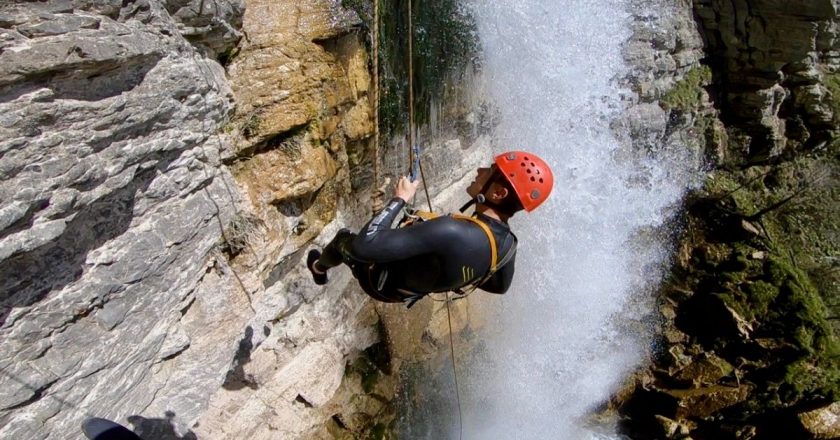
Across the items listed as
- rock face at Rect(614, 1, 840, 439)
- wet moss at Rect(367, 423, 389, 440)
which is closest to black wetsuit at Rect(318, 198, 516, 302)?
wet moss at Rect(367, 423, 389, 440)

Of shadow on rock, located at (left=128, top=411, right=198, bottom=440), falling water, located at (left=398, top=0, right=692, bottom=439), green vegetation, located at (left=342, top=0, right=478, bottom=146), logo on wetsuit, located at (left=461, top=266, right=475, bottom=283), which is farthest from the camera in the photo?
falling water, located at (left=398, top=0, right=692, bottom=439)

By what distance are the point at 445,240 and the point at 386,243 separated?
0.34 metres

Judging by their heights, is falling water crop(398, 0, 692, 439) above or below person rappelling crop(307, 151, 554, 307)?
below

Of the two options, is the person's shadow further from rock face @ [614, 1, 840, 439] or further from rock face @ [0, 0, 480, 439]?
rock face @ [614, 1, 840, 439]

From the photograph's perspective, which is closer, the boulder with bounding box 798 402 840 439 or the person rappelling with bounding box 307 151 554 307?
the person rappelling with bounding box 307 151 554 307

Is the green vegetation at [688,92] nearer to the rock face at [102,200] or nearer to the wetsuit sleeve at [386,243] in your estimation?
the wetsuit sleeve at [386,243]

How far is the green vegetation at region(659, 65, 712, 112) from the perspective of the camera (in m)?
11.3

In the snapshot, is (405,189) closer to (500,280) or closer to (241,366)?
(500,280)

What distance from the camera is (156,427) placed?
3920 mm

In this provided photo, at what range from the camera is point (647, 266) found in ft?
36.4

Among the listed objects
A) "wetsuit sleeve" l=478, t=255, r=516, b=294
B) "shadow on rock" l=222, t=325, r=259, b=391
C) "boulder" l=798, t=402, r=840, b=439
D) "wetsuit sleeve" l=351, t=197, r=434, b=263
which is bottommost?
"boulder" l=798, t=402, r=840, b=439

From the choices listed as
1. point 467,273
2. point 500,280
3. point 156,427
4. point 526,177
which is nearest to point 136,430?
point 156,427

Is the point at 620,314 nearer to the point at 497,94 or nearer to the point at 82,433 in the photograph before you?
the point at 497,94

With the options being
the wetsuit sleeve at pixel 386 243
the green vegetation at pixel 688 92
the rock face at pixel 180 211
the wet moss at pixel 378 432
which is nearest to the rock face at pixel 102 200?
the rock face at pixel 180 211
